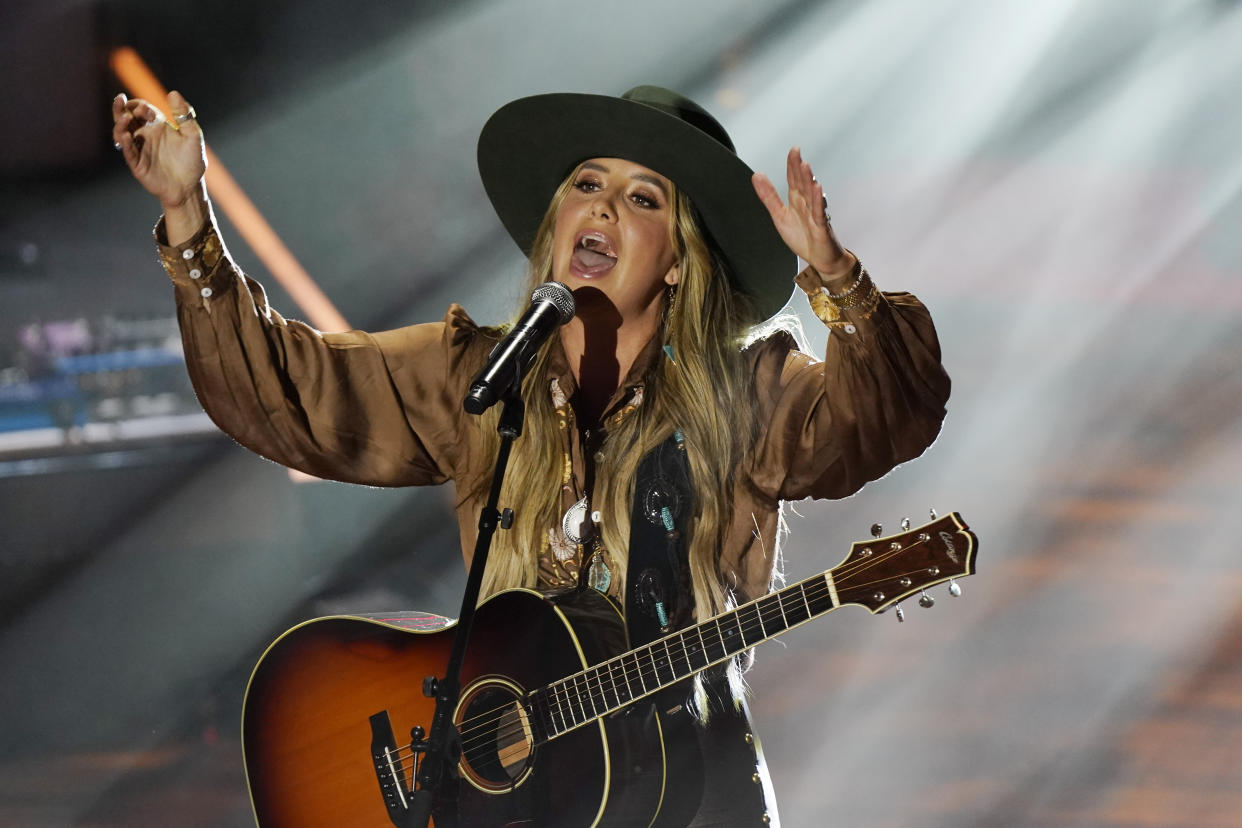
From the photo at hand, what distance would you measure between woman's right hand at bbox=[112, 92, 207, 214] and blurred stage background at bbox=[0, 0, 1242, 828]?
191cm

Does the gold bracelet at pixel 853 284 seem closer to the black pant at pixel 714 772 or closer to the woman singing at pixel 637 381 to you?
the woman singing at pixel 637 381

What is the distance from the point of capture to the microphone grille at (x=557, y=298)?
76.6 inches

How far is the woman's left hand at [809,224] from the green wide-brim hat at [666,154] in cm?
32

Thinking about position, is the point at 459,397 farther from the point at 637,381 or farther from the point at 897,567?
the point at 897,567

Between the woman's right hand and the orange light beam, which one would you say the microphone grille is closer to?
the woman's right hand

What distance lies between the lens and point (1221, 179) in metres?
3.58

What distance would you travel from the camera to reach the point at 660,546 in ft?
7.27

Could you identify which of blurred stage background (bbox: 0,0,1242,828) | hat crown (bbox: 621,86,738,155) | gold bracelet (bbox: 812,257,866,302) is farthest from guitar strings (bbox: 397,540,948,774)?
blurred stage background (bbox: 0,0,1242,828)

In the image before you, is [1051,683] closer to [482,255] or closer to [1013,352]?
[1013,352]

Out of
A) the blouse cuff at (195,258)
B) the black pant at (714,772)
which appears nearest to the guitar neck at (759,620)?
the black pant at (714,772)

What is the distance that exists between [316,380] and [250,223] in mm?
1987

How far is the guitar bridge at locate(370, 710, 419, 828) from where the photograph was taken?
2.21m

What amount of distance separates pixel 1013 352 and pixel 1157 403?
48 centimetres

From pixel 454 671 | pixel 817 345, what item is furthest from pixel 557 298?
pixel 817 345
